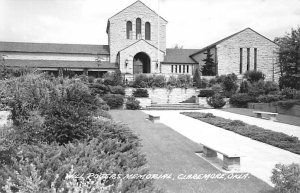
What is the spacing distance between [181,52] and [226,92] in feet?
61.1

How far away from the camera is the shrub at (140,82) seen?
103 feet

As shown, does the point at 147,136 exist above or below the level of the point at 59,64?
below

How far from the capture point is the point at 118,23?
139ft

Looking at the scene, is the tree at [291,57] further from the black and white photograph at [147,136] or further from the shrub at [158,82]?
the shrub at [158,82]

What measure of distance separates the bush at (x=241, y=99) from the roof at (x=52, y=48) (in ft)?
72.3

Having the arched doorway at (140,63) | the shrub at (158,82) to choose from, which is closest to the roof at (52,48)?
the arched doorway at (140,63)

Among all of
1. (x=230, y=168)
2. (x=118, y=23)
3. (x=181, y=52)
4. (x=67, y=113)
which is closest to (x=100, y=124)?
(x=67, y=113)

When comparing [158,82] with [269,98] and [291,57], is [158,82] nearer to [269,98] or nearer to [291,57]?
[269,98]

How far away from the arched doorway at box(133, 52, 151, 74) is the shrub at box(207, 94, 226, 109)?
15.5 meters

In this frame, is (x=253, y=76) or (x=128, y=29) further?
(x=128, y=29)

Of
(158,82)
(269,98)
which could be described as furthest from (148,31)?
(269,98)

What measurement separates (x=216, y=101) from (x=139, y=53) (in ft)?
56.5

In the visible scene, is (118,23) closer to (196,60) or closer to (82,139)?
(196,60)

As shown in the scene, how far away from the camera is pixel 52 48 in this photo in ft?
142
